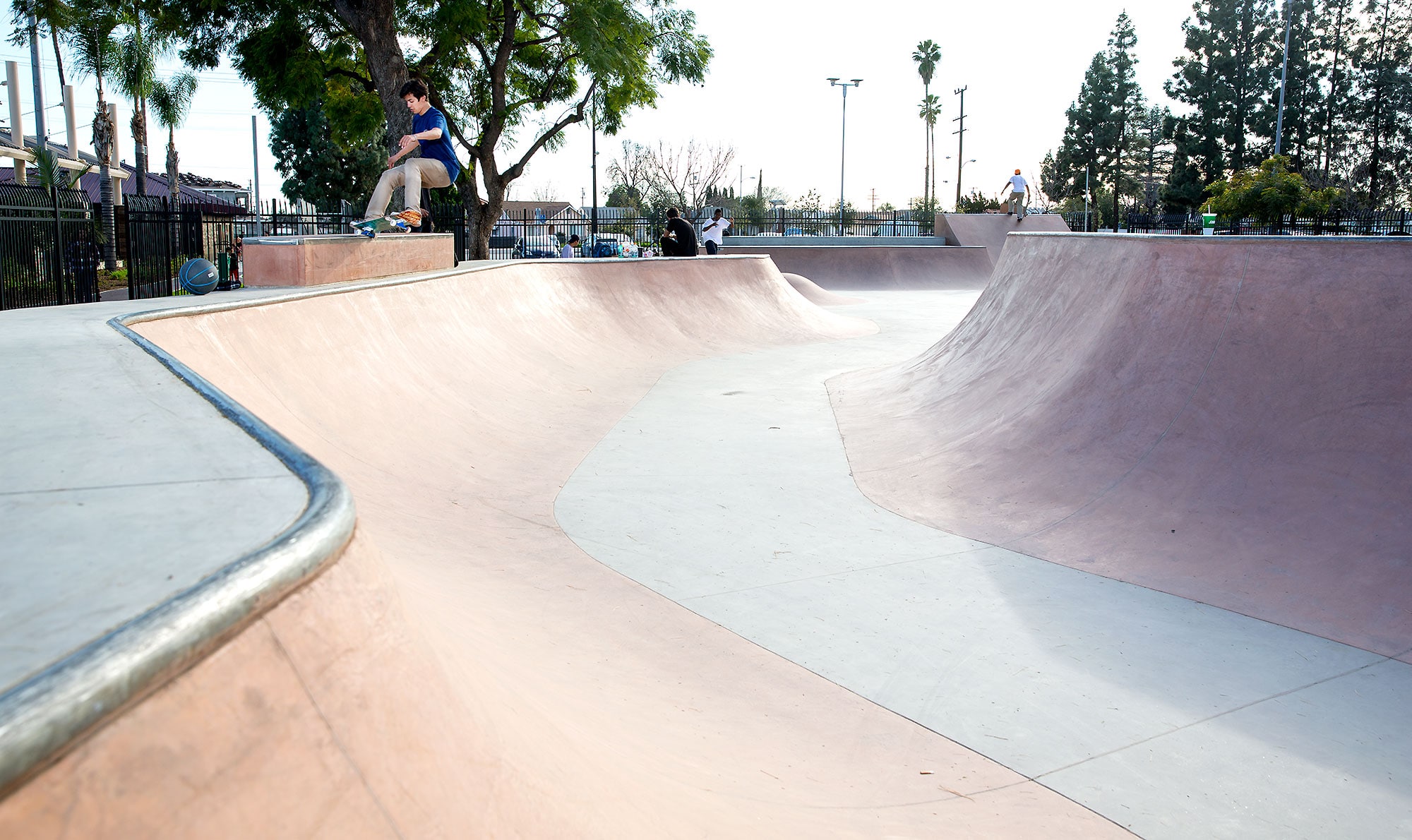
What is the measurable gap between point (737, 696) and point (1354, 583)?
3114mm

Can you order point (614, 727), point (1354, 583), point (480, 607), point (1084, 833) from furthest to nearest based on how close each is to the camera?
point (1354, 583), point (480, 607), point (614, 727), point (1084, 833)

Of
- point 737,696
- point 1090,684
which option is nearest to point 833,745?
point 737,696

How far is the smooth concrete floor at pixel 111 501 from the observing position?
1.30m

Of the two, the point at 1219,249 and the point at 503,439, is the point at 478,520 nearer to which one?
the point at 503,439

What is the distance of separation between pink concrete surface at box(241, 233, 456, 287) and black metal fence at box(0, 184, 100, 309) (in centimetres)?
380

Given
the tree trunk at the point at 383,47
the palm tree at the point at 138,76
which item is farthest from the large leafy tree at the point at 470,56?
the palm tree at the point at 138,76

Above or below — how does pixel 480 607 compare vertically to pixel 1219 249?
below

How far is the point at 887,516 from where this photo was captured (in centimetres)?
622

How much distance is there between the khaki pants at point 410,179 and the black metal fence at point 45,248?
4.09 m

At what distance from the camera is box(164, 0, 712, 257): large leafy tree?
1989 cm

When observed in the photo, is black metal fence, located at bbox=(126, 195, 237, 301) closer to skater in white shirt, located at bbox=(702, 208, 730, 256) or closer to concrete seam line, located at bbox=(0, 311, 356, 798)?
skater in white shirt, located at bbox=(702, 208, 730, 256)

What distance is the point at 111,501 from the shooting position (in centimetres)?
180

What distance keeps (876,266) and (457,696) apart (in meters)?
28.4

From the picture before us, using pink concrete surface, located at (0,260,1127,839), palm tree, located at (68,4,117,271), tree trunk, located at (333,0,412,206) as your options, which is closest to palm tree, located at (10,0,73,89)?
palm tree, located at (68,4,117,271)
